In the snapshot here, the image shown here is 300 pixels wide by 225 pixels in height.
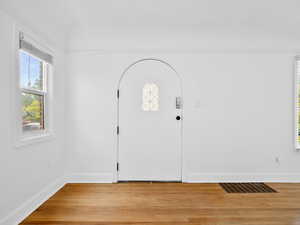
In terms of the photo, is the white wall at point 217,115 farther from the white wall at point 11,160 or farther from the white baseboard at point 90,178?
the white wall at point 11,160

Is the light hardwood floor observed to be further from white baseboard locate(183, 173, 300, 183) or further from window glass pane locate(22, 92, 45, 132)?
window glass pane locate(22, 92, 45, 132)

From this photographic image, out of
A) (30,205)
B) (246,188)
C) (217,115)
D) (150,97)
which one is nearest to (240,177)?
(246,188)

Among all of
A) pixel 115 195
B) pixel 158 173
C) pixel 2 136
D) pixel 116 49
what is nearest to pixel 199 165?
pixel 158 173

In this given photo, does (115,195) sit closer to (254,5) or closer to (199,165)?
(199,165)

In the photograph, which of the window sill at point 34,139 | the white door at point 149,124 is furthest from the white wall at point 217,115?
the window sill at point 34,139

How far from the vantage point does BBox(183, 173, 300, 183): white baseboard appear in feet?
12.3

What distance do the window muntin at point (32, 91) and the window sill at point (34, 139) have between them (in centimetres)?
10

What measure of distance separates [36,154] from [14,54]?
123cm

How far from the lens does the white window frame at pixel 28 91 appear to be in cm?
232

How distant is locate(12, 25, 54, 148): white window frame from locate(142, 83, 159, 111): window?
1.47m

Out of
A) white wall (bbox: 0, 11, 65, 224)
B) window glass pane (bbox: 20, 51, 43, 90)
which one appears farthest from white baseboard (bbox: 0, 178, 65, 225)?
window glass pane (bbox: 20, 51, 43, 90)

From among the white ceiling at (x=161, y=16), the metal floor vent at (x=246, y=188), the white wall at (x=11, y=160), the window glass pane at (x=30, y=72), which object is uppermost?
the white ceiling at (x=161, y=16)

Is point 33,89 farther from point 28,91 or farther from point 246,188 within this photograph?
point 246,188

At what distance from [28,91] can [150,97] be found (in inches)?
71.5
